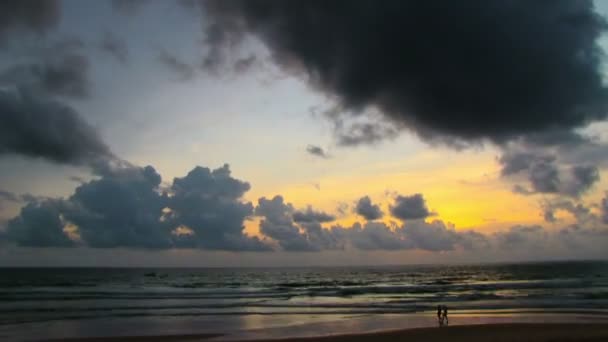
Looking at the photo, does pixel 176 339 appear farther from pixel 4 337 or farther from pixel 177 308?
pixel 177 308

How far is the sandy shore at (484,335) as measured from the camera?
77.0ft

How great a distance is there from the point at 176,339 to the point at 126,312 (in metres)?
16.3

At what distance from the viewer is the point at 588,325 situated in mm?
28219

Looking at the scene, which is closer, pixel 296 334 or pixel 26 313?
pixel 296 334

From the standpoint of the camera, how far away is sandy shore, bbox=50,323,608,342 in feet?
77.0

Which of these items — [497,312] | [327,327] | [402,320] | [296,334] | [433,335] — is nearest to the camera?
[433,335]

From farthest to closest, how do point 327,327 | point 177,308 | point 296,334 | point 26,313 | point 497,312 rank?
point 177,308, point 26,313, point 497,312, point 327,327, point 296,334

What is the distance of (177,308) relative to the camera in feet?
140

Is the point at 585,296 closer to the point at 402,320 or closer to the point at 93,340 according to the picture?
the point at 402,320

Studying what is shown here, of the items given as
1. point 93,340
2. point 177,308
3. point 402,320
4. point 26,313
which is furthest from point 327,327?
point 26,313

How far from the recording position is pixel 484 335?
24734 mm

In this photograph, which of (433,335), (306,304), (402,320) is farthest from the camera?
(306,304)

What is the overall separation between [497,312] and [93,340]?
28.9 metres

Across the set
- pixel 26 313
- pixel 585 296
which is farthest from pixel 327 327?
pixel 585 296
